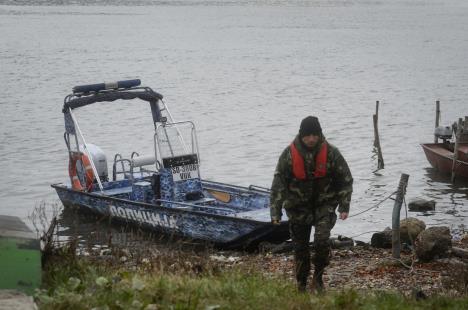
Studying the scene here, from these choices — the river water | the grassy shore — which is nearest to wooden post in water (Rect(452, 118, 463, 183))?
the river water

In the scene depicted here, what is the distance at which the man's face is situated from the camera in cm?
1008

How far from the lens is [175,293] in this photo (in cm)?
834

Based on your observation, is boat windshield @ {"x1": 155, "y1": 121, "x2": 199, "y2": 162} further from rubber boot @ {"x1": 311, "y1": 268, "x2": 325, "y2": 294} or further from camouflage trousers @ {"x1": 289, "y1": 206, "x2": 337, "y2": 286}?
rubber boot @ {"x1": 311, "y1": 268, "x2": 325, "y2": 294}

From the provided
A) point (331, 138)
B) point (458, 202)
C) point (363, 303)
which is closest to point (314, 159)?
point (363, 303)

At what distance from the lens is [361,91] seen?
1945 inches

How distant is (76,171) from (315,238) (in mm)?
11229

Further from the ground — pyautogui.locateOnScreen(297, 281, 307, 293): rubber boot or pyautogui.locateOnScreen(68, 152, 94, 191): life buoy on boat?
pyautogui.locateOnScreen(297, 281, 307, 293): rubber boot

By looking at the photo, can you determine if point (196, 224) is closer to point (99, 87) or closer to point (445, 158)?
point (99, 87)

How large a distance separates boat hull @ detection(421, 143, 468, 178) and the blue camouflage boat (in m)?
8.09

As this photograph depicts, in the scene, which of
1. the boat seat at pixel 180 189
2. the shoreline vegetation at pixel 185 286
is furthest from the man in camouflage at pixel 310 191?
the boat seat at pixel 180 189

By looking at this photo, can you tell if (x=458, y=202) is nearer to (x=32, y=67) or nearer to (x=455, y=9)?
(x=32, y=67)

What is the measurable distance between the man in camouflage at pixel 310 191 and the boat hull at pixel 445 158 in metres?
15.2

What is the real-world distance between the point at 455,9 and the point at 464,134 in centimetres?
10637

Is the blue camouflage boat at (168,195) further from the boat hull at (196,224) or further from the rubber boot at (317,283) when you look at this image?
the rubber boot at (317,283)
